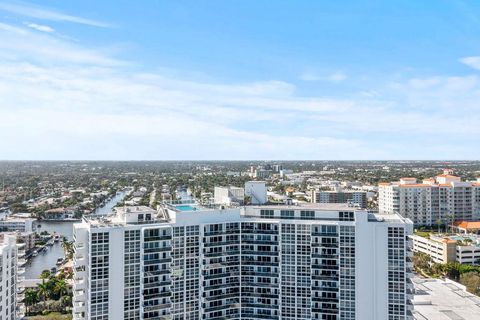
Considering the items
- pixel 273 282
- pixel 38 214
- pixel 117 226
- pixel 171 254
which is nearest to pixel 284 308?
pixel 273 282

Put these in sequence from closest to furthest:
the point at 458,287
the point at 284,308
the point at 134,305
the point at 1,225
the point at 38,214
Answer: the point at 134,305 < the point at 284,308 < the point at 458,287 < the point at 1,225 < the point at 38,214

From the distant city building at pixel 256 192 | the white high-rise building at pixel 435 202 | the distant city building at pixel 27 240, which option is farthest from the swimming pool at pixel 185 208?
the white high-rise building at pixel 435 202

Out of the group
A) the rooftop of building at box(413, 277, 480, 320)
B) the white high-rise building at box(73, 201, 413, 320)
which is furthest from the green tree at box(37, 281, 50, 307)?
the rooftop of building at box(413, 277, 480, 320)

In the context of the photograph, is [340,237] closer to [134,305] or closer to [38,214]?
[134,305]

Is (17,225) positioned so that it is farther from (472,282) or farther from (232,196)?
(472,282)

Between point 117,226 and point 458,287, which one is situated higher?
point 117,226

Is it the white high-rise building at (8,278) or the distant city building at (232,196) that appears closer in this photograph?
the white high-rise building at (8,278)

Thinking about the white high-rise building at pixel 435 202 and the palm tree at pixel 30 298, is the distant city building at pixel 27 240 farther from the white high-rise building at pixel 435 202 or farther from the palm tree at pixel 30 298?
the white high-rise building at pixel 435 202
